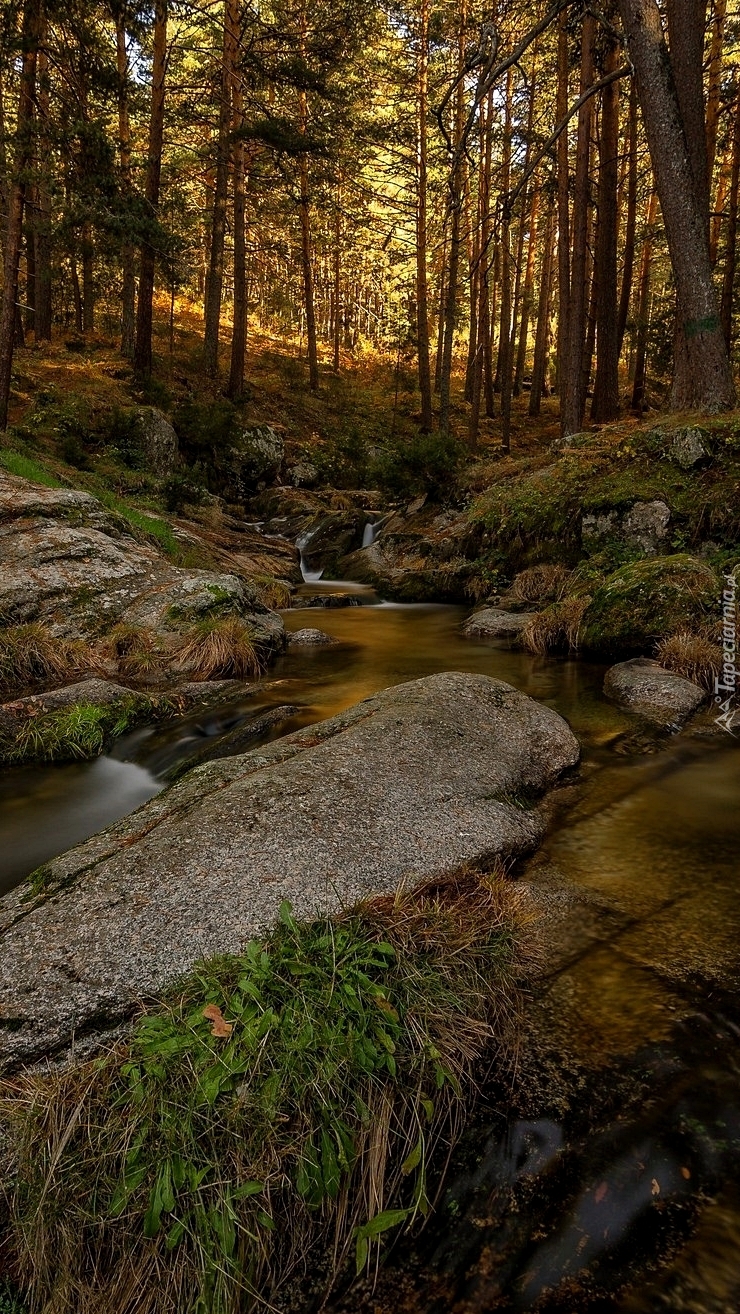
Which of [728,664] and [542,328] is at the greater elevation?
[542,328]

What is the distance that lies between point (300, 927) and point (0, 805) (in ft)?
10.9

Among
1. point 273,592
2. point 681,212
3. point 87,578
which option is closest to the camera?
point 87,578

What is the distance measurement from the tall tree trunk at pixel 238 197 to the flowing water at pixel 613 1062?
19607mm

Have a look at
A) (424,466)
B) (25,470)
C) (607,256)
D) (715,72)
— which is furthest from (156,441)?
(715,72)

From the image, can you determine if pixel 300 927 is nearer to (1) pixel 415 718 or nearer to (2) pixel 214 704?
(1) pixel 415 718

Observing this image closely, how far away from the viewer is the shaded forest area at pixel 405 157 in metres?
9.32

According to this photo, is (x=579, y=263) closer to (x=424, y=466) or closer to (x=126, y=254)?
(x=424, y=466)

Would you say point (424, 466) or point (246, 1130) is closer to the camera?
point (246, 1130)

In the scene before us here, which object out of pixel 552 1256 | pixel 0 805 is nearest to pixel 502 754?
pixel 552 1256

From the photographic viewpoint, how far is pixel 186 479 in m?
16.1

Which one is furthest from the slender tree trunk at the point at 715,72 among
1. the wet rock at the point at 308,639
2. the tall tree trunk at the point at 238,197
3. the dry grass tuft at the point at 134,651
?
the dry grass tuft at the point at 134,651

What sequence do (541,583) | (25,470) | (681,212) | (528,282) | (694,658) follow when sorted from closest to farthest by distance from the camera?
(694,658) < (681,212) < (25,470) < (541,583) < (528,282)

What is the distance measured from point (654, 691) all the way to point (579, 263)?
11986 millimetres

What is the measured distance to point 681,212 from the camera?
934 cm
